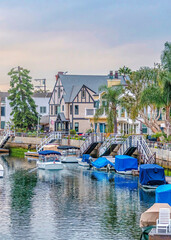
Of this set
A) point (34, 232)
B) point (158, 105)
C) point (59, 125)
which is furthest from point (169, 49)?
point (59, 125)

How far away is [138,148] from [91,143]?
48.6 ft

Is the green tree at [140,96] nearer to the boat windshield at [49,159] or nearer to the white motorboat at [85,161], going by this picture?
the white motorboat at [85,161]

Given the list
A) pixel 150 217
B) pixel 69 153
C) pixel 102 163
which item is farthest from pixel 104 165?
pixel 150 217

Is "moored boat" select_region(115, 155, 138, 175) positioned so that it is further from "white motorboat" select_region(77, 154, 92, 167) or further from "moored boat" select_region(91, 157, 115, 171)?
"white motorboat" select_region(77, 154, 92, 167)

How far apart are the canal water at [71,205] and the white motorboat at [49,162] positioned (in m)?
2.80

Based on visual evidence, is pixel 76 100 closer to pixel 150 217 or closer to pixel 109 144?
pixel 109 144

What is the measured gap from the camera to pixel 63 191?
178 feet

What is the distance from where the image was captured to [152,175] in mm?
53750

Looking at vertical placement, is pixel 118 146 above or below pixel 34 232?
above

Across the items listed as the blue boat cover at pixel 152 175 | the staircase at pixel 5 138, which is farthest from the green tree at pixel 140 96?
the staircase at pixel 5 138

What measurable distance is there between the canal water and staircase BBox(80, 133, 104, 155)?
46.9ft

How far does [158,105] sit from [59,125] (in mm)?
48974

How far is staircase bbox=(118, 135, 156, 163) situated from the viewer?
6655cm

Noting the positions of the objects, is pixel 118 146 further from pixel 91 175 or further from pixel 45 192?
pixel 45 192
